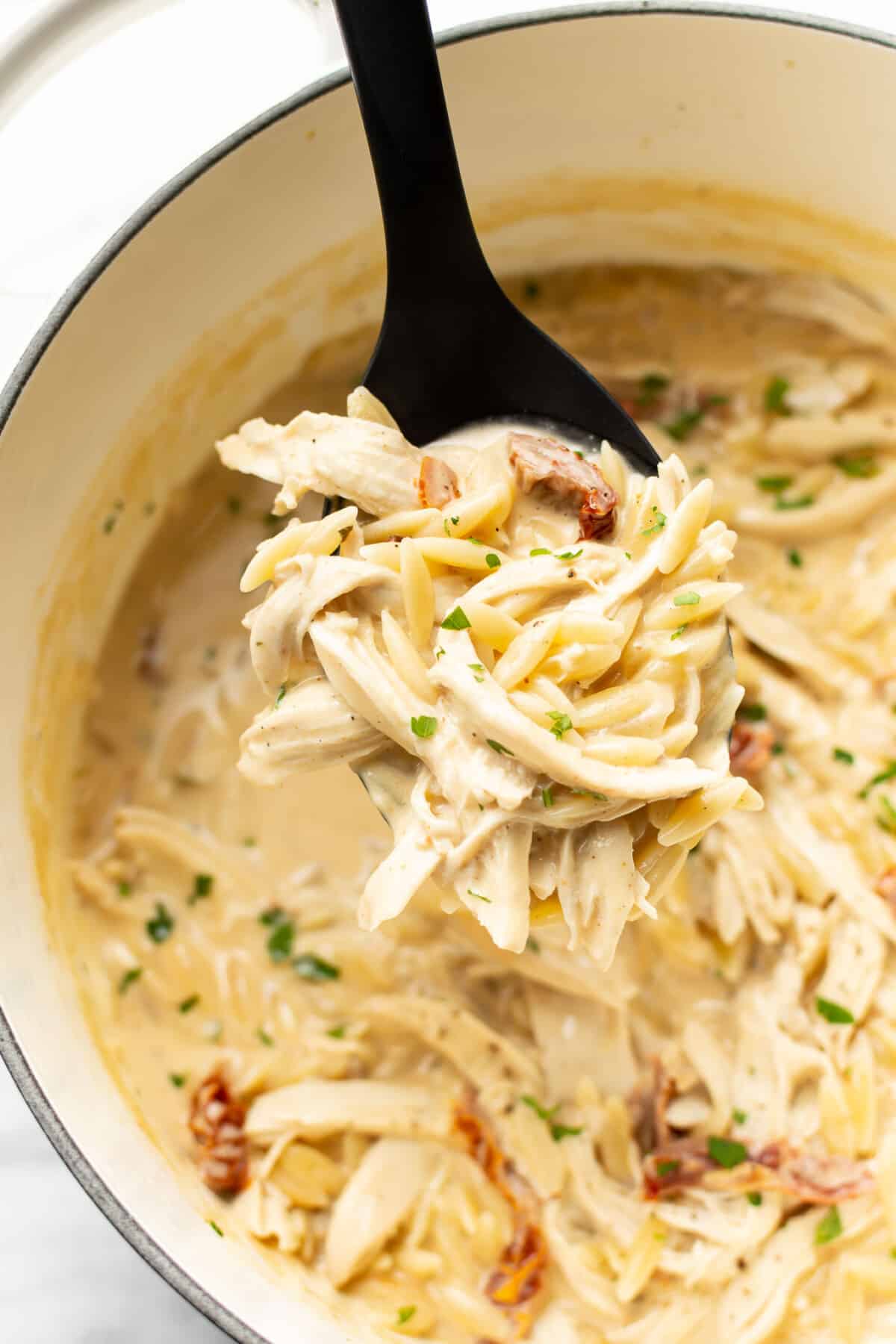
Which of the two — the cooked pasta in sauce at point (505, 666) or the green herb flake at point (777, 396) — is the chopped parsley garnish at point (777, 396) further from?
the cooked pasta in sauce at point (505, 666)

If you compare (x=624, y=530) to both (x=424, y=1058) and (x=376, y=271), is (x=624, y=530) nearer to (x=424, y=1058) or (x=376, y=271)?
(x=376, y=271)

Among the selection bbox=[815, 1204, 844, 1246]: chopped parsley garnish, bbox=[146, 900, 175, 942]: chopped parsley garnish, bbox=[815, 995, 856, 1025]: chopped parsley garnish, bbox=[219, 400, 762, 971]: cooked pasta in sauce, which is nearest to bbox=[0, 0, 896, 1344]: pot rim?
bbox=[219, 400, 762, 971]: cooked pasta in sauce

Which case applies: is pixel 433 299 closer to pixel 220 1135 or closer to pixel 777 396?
pixel 777 396

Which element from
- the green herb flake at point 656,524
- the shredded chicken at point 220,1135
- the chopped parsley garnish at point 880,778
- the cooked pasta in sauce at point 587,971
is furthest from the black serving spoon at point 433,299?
the shredded chicken at point 220,1135

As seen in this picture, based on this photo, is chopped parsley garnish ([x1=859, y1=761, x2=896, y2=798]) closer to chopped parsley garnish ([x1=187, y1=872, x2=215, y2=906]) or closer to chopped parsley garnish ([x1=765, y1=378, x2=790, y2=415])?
chopped parsley garnish ([x1=765, y1=378, x2=790, y2=415])

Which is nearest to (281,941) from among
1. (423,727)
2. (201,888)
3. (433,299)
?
(201,888)

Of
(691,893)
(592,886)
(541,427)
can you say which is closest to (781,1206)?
(691,893)

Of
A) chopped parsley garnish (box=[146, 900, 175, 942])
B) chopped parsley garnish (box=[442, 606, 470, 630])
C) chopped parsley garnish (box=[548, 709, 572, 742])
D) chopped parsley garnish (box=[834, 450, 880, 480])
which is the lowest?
chopped parsley garnish (box=[146, 900, 175, 942])
